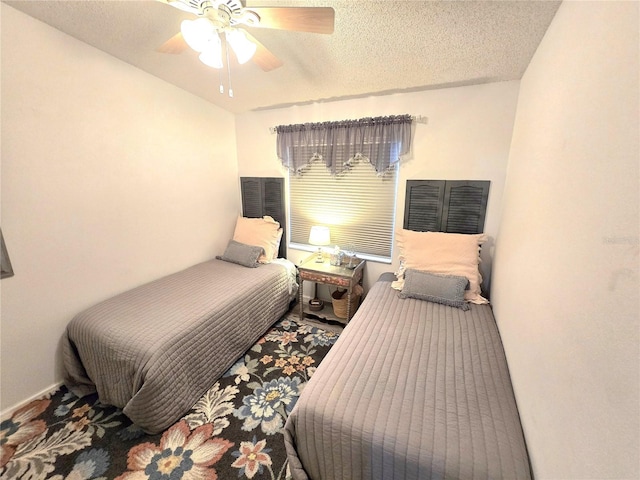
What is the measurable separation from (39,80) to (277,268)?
2103 millimetres

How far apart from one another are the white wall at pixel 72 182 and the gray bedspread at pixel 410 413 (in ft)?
5.97

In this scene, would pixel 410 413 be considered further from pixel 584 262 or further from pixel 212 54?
pixel 212 54

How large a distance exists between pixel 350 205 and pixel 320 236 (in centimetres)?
48

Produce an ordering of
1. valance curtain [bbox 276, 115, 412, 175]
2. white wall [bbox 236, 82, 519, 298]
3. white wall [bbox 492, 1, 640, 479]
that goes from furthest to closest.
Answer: valance curtain [bbox 276, 115, 412, 175] → white wall [bbox 236, 82, 519, 298] → white wall [bbox 492, 1, 640, 479]

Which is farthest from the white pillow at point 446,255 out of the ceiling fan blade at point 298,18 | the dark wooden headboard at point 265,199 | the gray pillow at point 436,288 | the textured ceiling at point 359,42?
the ceiling fan blade at point 298,18

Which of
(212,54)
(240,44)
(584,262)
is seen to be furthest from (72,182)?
(584,262)

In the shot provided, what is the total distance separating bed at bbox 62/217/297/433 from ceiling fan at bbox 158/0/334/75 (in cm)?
159

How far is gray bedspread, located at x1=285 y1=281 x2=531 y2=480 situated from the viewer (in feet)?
2.83

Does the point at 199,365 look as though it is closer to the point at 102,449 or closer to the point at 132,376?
the point at 132,376

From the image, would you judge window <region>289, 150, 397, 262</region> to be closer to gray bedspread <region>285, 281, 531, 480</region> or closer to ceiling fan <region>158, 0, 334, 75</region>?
gray bedspread <region>285, 281, 531, 480</region>

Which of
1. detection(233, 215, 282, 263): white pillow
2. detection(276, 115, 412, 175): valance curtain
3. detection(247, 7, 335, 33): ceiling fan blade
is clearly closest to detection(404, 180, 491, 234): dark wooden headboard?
detection(276, 115, 412, 175): valance curtain

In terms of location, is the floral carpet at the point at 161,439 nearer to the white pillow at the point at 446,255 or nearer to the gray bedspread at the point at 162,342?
the gray bedspread at the point at 162,342

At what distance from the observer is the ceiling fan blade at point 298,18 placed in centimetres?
98

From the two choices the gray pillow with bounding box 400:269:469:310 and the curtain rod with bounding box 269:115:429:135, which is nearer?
the gray pillow with bounding box 400:269:469:310
